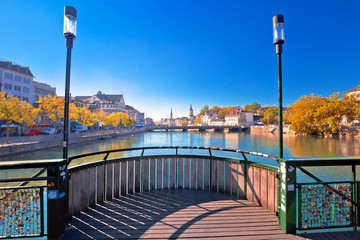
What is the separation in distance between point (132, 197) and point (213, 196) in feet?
6.70

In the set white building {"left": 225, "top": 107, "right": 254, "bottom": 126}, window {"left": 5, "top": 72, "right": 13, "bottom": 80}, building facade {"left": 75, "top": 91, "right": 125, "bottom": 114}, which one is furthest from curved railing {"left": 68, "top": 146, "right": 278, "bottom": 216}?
white building {"left": 225, "top": 107, "right": 254, "bottom": 126}

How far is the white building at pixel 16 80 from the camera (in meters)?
39.7

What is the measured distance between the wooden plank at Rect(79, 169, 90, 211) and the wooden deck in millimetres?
135

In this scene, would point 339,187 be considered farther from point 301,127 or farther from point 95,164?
point 301,127

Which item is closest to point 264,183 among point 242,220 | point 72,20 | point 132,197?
point 242,220

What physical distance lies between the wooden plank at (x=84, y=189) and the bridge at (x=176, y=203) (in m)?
0.02

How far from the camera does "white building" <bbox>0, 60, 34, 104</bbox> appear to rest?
39747 millimetres

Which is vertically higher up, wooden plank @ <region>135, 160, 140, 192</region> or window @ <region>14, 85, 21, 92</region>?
window @ <region>14, 85, 21, 92</region>

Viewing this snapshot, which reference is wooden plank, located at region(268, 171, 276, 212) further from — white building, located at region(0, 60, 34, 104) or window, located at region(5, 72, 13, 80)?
A: window, located at region(5, 72, 13, 80)

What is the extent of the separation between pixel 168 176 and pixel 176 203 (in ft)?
3.89

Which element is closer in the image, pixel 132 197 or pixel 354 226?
pixel 354 226

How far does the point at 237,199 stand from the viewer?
4453 mm

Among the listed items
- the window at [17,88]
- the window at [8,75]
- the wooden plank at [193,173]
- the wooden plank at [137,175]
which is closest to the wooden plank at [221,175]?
the wooden plank at [193,173]

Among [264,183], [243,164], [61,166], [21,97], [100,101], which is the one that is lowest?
[264,183]
